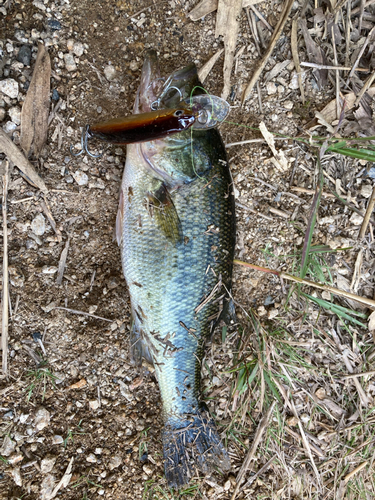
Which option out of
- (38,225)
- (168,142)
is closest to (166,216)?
(168,142)

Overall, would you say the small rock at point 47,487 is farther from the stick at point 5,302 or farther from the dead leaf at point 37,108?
the dead leaf at point 37,108

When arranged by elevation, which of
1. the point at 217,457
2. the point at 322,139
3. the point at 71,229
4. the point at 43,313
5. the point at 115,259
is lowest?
the point at 217,457

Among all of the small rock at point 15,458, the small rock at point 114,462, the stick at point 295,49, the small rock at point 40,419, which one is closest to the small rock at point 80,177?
the small rock at point 40,419

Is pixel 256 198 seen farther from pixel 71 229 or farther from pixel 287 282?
pixel 71 229

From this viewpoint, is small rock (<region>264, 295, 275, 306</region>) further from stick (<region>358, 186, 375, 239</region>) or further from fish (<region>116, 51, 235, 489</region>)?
stick (<region>358, 186, 375, 239</region>)

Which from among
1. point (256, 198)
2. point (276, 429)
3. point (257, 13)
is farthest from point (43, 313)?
point (257, 13)

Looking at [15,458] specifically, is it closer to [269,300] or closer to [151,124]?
[269,300]
